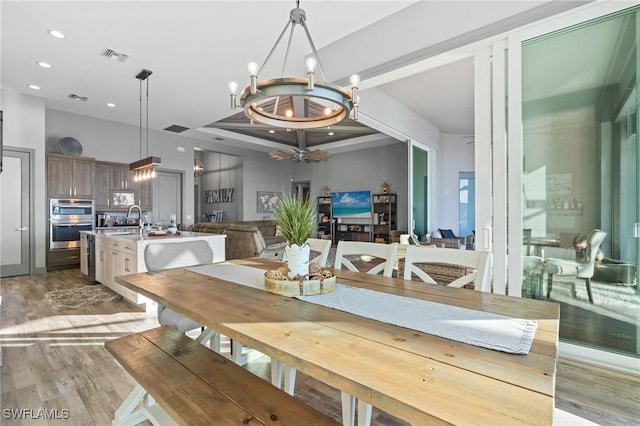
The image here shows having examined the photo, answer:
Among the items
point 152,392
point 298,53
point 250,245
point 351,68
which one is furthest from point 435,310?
point 250,245

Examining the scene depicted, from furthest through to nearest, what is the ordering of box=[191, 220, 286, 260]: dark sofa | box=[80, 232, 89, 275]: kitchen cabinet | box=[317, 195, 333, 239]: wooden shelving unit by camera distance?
box=[317, 195, 333, 239]: wooden shelving unit
box=[191, 220, 286, 260]: dark sofa
box=[80, 232, 89, 275]: kitchen cabinet

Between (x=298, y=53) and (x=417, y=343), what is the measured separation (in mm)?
3686

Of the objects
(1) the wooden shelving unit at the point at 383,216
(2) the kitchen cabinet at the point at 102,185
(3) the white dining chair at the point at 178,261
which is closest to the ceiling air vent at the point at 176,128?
(2) the kitchen cabinet at the point at 102,185

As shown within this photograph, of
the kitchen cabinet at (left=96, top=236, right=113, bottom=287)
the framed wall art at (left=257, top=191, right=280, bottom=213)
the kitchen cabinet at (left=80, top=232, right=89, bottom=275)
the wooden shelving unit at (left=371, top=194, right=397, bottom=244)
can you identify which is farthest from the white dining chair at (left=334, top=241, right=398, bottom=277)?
the framed wall art at (left=257, top=191, right=280, bottom=213)

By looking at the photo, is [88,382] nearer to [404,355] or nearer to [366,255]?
[366,255]

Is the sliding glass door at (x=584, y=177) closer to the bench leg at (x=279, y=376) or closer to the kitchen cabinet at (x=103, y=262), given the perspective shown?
the bench leg at (x=279, y=376)

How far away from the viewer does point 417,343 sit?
3.45ft

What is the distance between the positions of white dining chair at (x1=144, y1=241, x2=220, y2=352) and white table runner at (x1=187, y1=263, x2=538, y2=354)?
812mm

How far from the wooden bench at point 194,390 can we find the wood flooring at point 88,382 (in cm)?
43

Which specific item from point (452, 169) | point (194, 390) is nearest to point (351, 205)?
point (452, 169)

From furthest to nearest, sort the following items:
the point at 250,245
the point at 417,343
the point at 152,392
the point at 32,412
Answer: the point at 250,245
the point at 32,412
the point at 152,392
the point at 417,343

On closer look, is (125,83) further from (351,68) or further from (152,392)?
(152,392)

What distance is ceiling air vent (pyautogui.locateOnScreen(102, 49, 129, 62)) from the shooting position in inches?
149

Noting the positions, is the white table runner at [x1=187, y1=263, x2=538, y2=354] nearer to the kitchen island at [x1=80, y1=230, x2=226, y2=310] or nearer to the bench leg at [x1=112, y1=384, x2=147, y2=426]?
the bench leg at [x1=112, y1=384, x2=147, y2=426]
